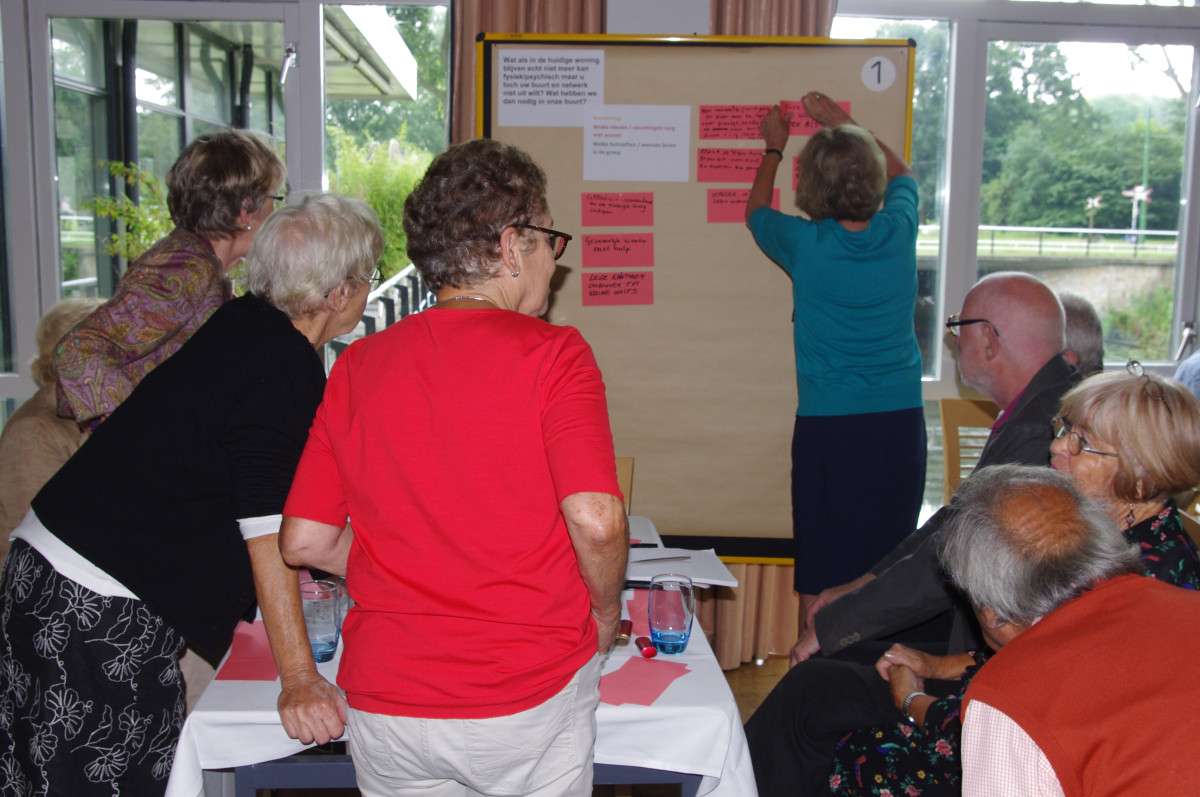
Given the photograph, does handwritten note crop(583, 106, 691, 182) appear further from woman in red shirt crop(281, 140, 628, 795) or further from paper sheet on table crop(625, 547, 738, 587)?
woman in red shirt crop(281, 140, 628, 795)

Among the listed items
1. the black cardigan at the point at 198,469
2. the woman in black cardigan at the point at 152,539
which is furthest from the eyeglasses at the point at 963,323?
the black cardigan at the point at 198,469

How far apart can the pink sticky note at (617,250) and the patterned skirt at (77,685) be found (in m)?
1.99

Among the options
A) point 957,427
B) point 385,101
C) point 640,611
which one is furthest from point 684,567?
point 385,101

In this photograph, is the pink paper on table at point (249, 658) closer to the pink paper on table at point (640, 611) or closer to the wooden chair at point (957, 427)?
the pink paper on table at point (640, 611)

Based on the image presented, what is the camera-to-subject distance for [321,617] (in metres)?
1.78

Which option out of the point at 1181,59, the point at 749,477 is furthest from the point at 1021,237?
the point at 749,477

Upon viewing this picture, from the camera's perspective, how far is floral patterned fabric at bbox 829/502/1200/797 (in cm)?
175

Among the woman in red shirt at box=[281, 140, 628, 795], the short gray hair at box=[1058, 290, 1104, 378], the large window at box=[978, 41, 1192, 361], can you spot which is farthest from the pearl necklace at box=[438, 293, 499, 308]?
the large window at box=[978, 41, 1192, 361]

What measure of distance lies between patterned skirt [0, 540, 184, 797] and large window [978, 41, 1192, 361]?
3.41m

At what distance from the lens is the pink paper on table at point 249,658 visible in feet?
5.64

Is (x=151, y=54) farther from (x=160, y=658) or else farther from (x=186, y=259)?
(x=160, y=658)

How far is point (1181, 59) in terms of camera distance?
13.5ft

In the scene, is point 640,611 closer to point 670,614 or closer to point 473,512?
point 670,614

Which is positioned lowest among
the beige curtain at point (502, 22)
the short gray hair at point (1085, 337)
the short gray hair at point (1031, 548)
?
the short gray hair at point (1031, 548)
